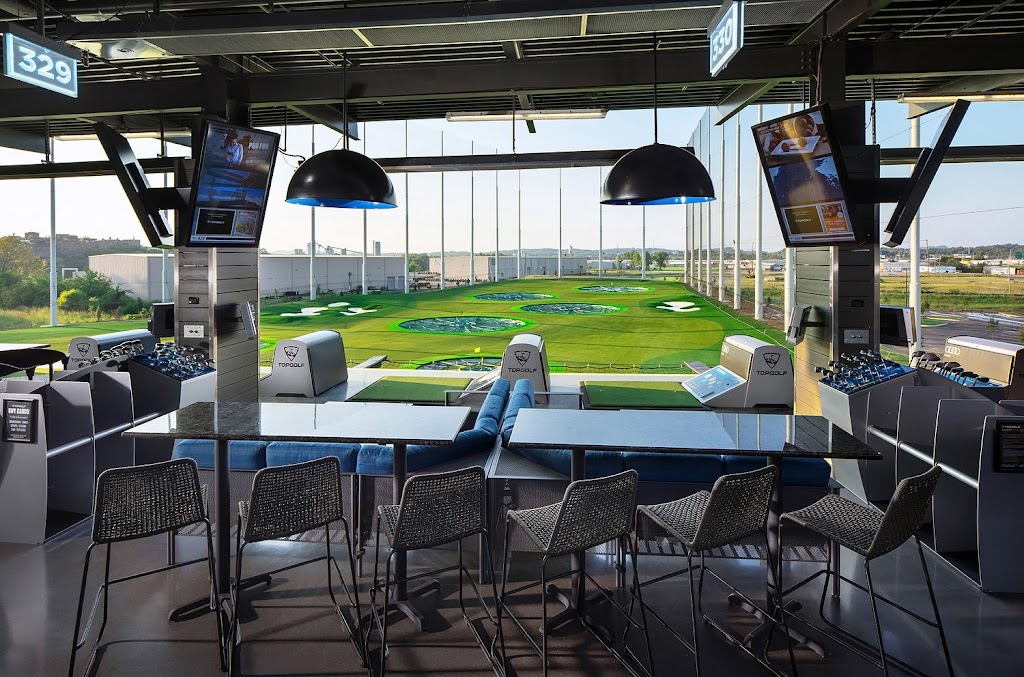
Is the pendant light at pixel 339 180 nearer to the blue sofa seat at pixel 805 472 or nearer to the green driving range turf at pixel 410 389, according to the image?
the blue sofa seat at pixel 805 472

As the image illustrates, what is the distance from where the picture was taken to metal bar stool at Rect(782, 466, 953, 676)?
2.62 m

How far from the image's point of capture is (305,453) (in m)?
3.88

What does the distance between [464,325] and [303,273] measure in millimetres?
3731

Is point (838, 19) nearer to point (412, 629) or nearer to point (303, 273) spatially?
point (412, 629)

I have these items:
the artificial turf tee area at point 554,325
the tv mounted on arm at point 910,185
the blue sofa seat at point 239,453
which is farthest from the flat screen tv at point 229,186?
the artificial turf tee area at point 554,325

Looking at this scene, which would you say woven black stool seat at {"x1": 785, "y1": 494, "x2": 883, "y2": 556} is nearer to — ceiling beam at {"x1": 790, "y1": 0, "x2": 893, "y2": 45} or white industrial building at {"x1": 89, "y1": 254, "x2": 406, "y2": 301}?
ceiling beam at {"x1": 790, "y1": 0, "x2": 893, "y2": 45}

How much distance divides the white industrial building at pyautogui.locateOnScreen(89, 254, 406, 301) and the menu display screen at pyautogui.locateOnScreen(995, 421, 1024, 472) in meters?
11.9

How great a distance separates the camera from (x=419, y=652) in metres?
2.99

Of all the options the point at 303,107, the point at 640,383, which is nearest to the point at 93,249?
the point at 303,107

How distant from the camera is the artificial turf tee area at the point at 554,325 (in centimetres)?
1227

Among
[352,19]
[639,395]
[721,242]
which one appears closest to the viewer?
[352,19]

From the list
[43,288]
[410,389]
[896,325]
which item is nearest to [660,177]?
[896,325]

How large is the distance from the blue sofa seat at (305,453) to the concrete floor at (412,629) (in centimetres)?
56

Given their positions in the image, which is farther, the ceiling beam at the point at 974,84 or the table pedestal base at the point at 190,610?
the ceiling beam at the point at 974,84
